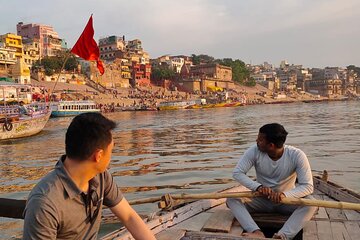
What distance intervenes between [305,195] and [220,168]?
662 centimetres

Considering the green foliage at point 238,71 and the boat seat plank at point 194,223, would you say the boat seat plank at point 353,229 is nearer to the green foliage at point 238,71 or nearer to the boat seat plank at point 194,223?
the boat seat plank at point 194,223

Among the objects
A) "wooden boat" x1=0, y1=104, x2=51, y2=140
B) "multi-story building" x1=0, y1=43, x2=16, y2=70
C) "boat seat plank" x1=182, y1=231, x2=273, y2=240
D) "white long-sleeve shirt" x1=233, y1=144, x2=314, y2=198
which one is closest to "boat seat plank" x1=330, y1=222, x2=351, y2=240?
"white long-sleeve shirt" x1=233, y1=144, x2=314, y2=198

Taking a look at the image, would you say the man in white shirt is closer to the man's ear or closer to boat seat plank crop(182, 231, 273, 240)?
boat seat plank crop(182, 231, 273, 240)

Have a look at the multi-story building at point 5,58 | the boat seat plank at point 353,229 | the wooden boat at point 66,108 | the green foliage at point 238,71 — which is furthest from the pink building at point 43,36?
the boat seat plank at point 353,229

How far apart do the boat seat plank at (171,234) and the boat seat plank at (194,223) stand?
270 mm

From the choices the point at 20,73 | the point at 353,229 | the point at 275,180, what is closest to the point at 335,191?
the point at 353,229

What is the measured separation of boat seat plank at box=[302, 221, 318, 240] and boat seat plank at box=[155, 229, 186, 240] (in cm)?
124

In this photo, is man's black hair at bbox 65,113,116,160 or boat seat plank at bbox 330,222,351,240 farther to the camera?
boat seat plank at bbox 330,222,351,240

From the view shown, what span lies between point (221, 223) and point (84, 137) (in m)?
2.63

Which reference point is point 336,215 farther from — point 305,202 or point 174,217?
point 174,217

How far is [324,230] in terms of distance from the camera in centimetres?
395

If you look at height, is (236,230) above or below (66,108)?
above

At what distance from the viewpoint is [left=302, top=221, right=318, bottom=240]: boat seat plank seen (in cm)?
377

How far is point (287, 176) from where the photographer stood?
4.28 metres
